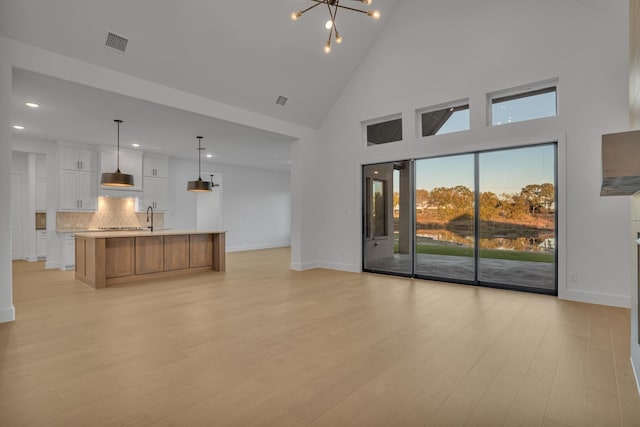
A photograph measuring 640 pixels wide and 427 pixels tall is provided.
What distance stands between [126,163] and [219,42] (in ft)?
16.4

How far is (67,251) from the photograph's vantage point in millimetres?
7434

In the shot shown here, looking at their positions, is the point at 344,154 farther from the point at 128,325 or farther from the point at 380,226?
the point at 128,325

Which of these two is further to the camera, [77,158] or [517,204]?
[77,158]

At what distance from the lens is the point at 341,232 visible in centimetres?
725

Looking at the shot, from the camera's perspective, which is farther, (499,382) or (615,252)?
(615,252)

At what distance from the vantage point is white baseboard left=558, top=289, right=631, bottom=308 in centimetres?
429

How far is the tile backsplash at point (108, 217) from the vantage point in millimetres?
7844

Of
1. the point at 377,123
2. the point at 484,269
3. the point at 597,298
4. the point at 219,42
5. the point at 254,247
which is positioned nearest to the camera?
the point at 597,298

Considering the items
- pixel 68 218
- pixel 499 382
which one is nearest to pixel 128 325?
pixel 499 382

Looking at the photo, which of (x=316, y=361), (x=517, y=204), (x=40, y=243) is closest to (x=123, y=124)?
(x=40, y=243)

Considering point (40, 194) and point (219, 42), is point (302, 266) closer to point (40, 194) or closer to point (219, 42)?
point (219, 42)

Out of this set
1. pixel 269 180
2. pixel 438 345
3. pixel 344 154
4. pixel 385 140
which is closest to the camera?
pixel 438 345

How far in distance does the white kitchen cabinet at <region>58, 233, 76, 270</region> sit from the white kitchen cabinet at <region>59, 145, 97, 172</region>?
1.58m

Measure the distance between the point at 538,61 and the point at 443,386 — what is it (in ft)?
16.3
